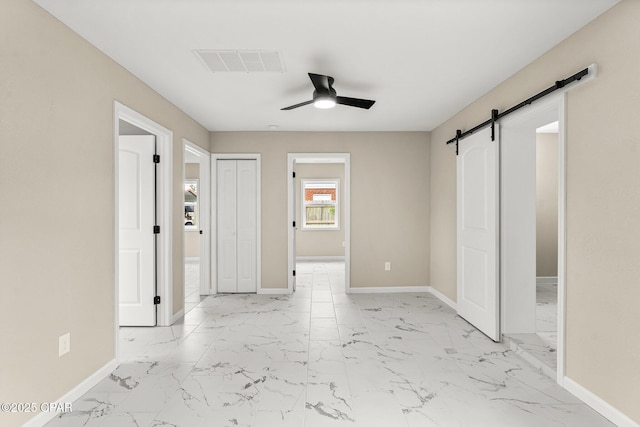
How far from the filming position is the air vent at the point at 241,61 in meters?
2.56

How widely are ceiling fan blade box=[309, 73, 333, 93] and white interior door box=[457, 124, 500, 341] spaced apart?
1.71m

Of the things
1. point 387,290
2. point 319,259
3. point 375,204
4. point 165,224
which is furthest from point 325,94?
point 319,259

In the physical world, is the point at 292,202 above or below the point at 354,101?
below

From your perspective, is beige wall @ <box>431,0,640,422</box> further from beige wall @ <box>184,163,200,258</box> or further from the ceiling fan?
beige wall @ <box>184,163,200,258</box>

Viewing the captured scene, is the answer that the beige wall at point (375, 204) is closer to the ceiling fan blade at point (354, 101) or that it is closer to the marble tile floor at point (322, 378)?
the marble tile floor at point (322, 378)

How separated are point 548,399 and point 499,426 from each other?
1.81 ft

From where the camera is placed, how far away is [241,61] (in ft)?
8.84

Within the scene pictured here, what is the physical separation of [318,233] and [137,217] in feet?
17.5

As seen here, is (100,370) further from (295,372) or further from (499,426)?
(499,426)

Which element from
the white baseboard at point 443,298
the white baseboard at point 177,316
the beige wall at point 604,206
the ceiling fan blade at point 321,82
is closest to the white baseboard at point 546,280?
the white baseboard at point 443,298

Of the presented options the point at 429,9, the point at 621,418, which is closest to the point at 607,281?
the point at 621,418

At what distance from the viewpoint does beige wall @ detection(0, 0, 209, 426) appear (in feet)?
5.84

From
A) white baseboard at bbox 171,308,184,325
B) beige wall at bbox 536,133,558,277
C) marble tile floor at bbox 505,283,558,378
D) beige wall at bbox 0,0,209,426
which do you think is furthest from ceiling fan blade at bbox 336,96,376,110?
beige wall at bbox 536,133,558,277

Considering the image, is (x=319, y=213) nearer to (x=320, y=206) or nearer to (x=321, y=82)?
(x=320, y=206)
